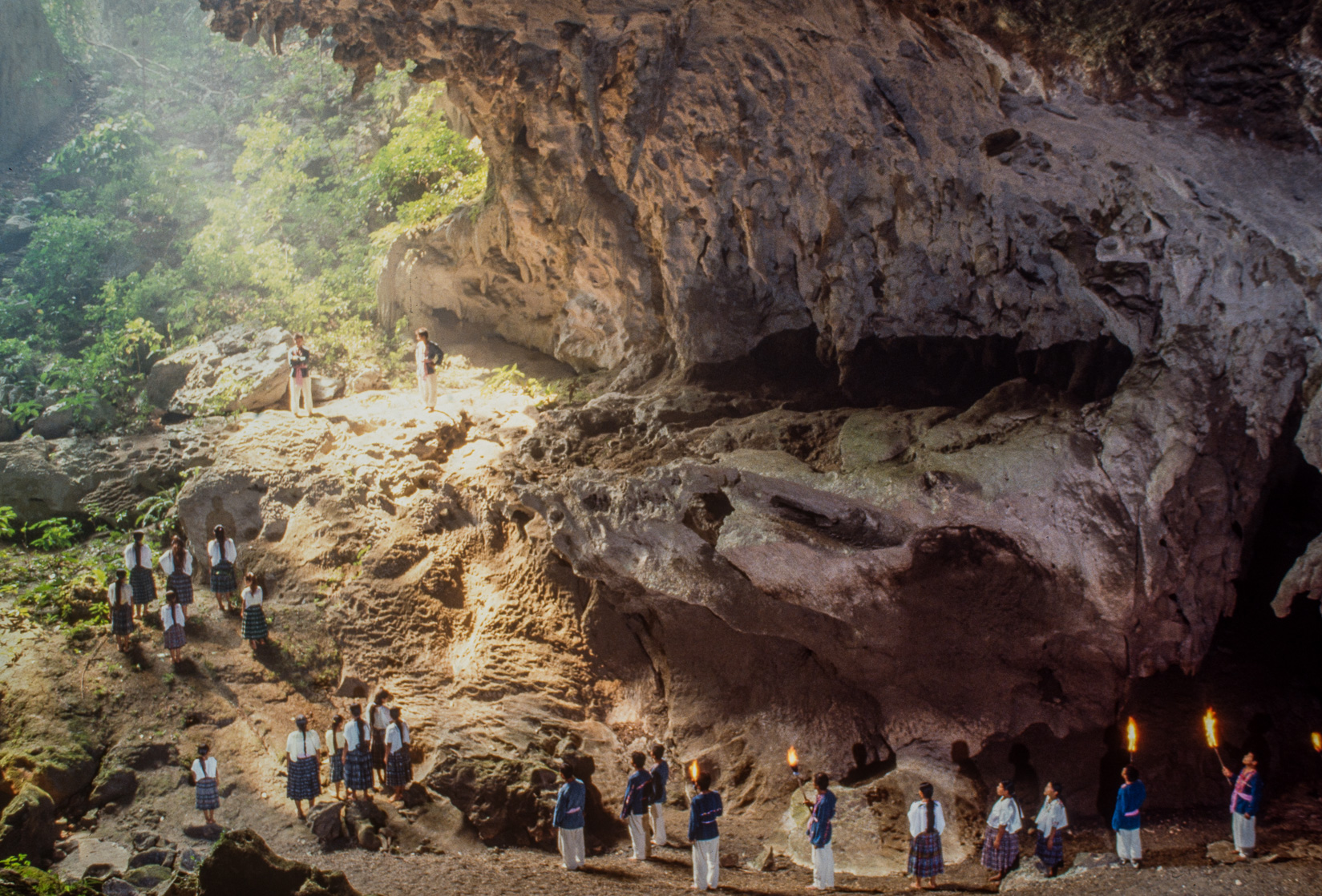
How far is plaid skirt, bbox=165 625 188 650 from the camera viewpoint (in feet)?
35.6

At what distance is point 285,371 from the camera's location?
15.2 meters

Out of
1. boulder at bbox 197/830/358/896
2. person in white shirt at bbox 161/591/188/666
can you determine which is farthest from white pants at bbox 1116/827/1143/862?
person in white shirt at bbox 161/591/188/666

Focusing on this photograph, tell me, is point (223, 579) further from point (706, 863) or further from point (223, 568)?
point (706, 863)

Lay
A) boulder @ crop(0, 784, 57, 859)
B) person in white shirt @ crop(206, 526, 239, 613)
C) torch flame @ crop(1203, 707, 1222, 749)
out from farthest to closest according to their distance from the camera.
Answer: person in white shirt @ crop(206, 526, 239, 613), torch flame @ crop(1203, 707, 1222, 749), boulder @ crop(0, 784, 57, 859)

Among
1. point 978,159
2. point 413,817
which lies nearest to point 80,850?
point 413,817

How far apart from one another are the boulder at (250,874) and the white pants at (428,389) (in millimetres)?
8274

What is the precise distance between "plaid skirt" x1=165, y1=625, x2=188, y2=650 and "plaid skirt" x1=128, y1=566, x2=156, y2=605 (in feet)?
2.88

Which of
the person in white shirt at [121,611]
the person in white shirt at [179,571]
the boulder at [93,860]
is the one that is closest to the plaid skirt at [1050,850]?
the boulder at [93,860]

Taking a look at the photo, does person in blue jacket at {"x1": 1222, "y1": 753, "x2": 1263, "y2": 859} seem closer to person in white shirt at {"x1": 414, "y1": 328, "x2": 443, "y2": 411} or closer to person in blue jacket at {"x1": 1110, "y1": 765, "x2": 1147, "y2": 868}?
person in blue jacket at {"x1": 1110, "y1": 765, "x2": 1147, "y2": 868}

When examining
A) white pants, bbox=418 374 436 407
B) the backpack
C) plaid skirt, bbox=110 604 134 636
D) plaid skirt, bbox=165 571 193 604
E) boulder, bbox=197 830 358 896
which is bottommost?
boulder, bbox=197 830 358 896

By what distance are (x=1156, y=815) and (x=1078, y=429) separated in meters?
3.89

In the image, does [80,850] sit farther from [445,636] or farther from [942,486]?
[942,486]

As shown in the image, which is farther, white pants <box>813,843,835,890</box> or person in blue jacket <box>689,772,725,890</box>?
white pants <box>813,843,835,890</box>

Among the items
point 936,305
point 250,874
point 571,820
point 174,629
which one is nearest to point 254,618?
point 174,629
